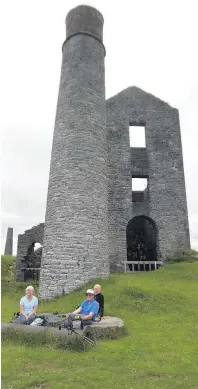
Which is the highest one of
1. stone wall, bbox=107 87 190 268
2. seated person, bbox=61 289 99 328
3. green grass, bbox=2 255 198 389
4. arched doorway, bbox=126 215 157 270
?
stone wall, bbox=107 87 190 268

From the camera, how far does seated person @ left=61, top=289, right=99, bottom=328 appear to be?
778 centimetres

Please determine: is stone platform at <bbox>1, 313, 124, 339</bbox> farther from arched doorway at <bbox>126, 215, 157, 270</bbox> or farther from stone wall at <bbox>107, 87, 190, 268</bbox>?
arched doorway at <bbox>126, 215, 157, 270</bbox>

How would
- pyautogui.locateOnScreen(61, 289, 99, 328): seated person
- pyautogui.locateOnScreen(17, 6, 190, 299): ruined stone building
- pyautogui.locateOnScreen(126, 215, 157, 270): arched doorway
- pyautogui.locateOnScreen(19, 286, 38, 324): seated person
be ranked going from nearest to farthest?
pyautogui.locateOnScreen(61, 289, 99, 328): seated person < pyautogui.locateOnScreen(19, 286, 38, 324): seated person < pyautogui.locateOnScreen(17, 6, 190, 299): ruined stone building < pyautogui.locateOnScreen(126, 215, 157, 270): arched doorway

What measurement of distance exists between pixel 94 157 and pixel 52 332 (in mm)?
9790

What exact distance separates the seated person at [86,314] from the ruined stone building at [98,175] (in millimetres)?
5563

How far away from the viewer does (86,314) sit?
829cm

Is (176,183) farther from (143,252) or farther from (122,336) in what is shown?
(122,336)

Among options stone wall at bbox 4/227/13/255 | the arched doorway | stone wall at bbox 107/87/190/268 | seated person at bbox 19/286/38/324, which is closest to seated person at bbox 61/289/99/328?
seated person at bbox 19/286/38/324

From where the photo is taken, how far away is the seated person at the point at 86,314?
7775 millimetres

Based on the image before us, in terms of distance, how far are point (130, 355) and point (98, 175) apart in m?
10.1

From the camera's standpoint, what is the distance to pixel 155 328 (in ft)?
29.7

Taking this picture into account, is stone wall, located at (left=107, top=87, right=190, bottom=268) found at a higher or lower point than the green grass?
higher

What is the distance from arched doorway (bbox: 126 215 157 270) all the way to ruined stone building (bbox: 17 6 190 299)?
0.28 ft

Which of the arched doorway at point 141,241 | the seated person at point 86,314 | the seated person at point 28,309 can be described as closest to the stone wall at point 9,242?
the arched doorway at point 141,241
